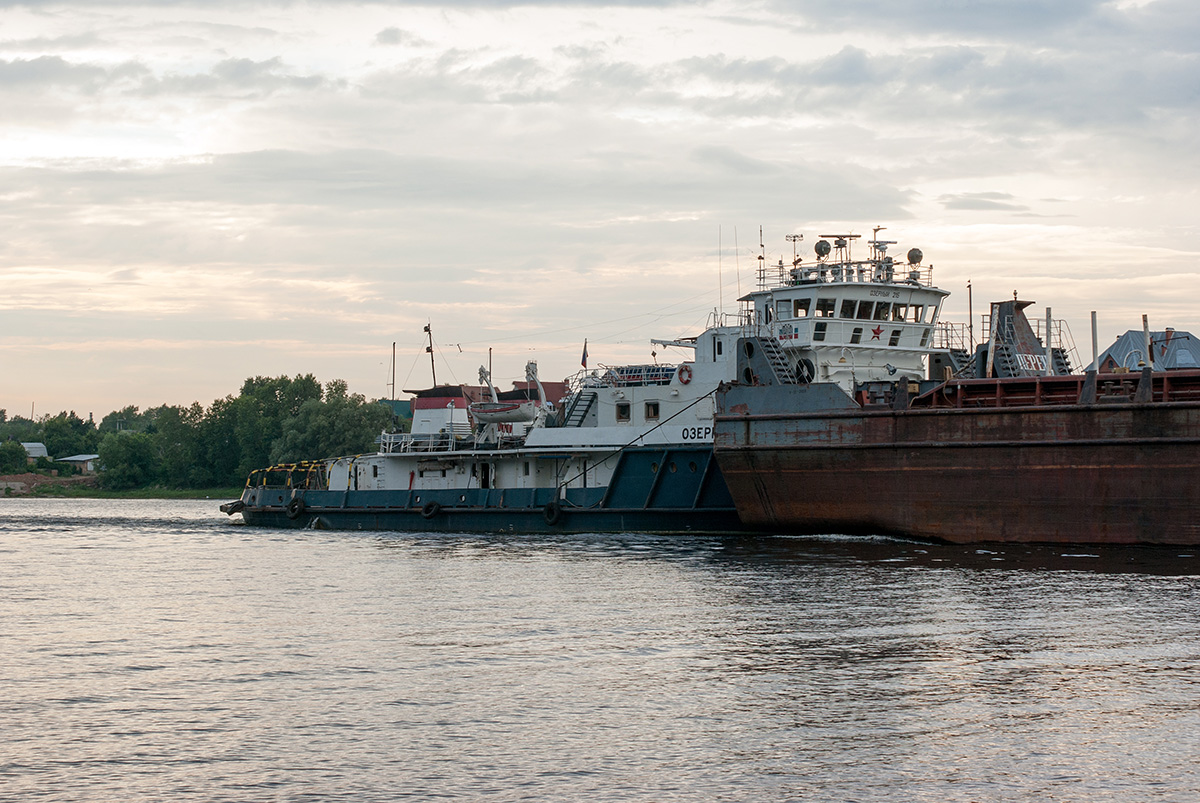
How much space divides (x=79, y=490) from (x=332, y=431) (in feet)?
107

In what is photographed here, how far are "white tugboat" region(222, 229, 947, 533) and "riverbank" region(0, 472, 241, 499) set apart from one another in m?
65.5

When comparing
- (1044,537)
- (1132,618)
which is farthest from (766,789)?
(1044,537)

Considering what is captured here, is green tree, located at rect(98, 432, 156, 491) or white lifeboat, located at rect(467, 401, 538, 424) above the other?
white lifeboat, located at rect(467, 401, 538, 424)

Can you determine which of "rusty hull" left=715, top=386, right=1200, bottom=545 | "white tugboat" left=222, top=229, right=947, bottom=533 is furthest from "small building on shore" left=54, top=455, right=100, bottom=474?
"rusty hull" left=715, top=386, right=1200, bottom=545

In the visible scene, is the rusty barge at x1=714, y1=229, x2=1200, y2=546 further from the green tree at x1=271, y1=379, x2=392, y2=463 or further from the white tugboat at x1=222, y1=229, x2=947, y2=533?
the green tree at x1=271, y1=379, x2=392, y2=463

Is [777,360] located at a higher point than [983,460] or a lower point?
higher

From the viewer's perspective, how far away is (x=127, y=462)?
104188mm

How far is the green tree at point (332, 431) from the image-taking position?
84125 mm

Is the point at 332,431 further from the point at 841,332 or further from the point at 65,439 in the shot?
the point at 65,439

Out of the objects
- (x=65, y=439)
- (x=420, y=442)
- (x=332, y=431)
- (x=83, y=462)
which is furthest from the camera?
(x=65, y=439)

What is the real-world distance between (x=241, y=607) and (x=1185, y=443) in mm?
17197

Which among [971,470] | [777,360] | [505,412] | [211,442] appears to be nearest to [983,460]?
[971,470]

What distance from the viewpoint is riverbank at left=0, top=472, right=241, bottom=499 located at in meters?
98.8

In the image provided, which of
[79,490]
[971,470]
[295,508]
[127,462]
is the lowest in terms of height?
[79,490]
